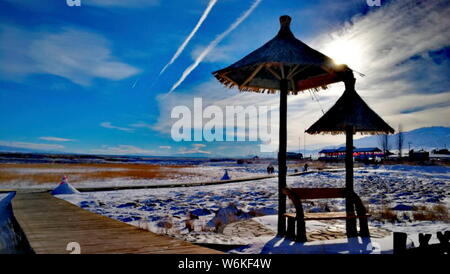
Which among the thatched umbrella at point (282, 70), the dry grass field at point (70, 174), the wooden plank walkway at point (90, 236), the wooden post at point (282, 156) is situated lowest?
the dry grass field at point (70, 174)

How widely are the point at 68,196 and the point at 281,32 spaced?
445 inches

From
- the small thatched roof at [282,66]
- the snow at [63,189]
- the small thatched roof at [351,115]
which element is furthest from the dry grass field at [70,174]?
the small thatched roof at [351,115]

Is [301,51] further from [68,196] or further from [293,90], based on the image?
[68,196]

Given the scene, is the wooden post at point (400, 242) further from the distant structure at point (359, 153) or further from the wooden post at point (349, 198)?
A: the distant structure at point (359, 153)

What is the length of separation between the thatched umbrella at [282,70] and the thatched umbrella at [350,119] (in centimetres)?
43

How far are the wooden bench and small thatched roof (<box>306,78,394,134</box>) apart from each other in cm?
139

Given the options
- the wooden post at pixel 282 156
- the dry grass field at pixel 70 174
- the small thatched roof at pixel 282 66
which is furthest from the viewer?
the dry grass field at pixel 70 174

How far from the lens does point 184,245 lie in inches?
187

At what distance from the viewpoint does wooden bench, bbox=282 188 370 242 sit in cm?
544

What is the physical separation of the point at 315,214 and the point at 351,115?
7.02ft

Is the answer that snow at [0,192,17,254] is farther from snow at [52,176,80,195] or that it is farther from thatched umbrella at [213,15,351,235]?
snow at [52,176,80,195]

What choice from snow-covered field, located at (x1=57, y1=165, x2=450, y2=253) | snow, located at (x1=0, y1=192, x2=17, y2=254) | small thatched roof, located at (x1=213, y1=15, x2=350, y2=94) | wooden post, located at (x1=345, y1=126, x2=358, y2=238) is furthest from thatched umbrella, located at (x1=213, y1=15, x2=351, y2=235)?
snow, located at (x1=0, y1=192, x2=17, y2=254)

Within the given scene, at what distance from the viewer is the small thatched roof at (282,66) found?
548 centimetres
